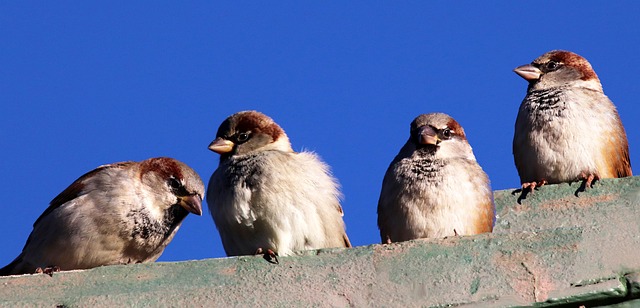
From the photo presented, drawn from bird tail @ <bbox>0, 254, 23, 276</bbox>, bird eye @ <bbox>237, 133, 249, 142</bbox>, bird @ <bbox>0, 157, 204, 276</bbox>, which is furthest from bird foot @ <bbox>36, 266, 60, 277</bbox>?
bird eye @ <bbox>237, 133, 249, 142</bbox>

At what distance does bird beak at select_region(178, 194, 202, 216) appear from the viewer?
528cm

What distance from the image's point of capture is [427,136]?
5160 mm

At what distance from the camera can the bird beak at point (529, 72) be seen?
626cm

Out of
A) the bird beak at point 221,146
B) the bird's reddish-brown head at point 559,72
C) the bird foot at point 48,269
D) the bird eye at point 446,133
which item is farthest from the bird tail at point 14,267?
the bird's reddish-brown head at point 559,72

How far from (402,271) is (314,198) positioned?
4.12ft

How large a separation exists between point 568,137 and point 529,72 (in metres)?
0.72

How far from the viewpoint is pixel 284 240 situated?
4488 millimetres

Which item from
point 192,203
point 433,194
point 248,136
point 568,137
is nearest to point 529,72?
point 568,137

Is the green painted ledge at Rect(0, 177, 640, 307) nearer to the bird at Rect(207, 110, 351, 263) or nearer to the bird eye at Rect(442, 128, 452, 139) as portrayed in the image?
the bird at Rect(207, 110, 351, 263)

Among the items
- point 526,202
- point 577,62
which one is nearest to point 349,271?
point 526,202

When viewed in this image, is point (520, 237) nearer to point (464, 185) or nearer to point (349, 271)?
point (349, 271)

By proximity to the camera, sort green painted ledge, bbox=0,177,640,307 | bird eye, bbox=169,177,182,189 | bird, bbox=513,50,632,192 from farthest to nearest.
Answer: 1. bird, bbox=513,50,632,192
2. bird eye, bbox=169,177,182,189
3. green painted ledge, bbox=0,177,640,307

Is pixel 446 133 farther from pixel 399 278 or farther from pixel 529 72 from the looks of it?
pixel 399 278

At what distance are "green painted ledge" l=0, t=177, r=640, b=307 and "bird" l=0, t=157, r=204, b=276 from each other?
1.36 m
